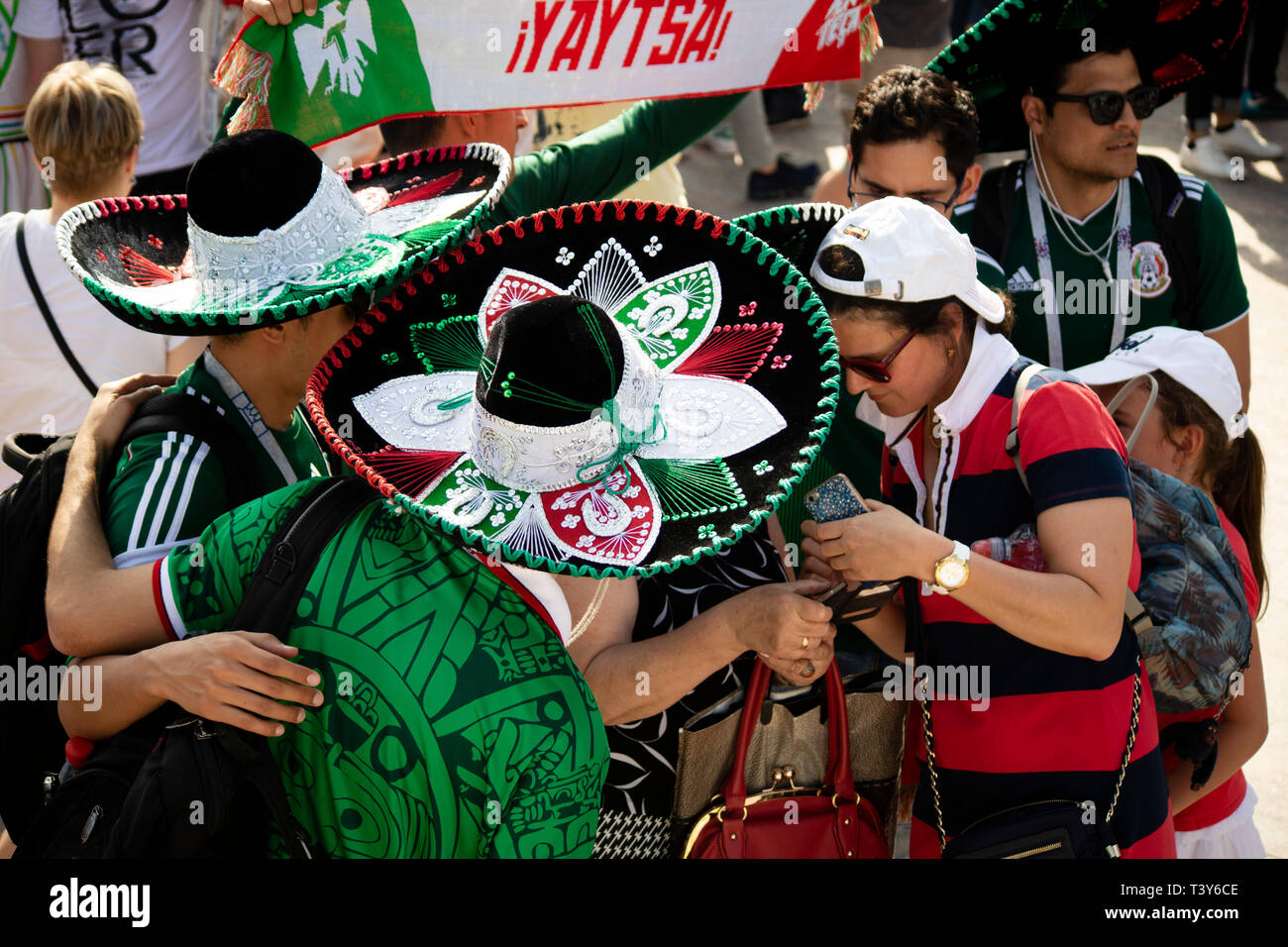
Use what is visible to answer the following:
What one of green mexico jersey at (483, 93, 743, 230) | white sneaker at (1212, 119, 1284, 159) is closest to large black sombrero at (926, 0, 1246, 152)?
green mexico jersey at (483, 93, 743, 230)

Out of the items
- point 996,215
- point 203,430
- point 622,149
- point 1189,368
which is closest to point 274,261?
point 203,430

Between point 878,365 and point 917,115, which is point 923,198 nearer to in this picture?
point 917,115

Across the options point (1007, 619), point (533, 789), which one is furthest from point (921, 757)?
point (533, 789)

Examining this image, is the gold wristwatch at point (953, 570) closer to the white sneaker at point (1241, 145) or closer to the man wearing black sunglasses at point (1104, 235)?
the man wearing black sunglasses at point (1104, 235)

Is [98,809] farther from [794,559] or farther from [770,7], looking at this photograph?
[770,7]

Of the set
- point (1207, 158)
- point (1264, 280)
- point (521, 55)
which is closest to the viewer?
point (521, 55)

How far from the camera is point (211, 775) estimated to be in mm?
1721

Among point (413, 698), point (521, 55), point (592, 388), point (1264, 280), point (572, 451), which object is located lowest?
point (1264, 280)

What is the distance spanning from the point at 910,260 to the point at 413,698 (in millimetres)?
1240

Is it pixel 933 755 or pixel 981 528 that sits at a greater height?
pixel 981 528

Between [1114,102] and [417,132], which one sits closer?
[1114,102]

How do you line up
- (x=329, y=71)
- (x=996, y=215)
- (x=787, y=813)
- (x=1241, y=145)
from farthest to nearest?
(x=1241, y=145), (x=996, y=215), (x=329, y=71), (x=787, y=813)

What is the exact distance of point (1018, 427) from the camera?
2.22m

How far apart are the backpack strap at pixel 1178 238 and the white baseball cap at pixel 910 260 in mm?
1232
